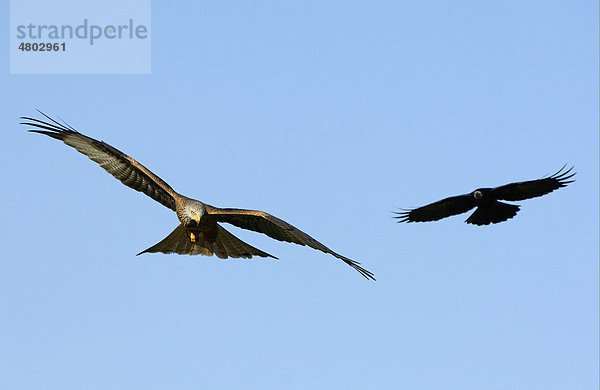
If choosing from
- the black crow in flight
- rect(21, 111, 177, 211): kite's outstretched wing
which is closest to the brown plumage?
rect(21, 111, 177, 211): kite's outstretched wing

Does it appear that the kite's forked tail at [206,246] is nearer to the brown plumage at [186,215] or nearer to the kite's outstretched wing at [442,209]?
the brown plumage at [186,215]

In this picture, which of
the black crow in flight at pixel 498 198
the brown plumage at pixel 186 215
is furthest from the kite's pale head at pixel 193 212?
the black crow in flight at pixel 498 198

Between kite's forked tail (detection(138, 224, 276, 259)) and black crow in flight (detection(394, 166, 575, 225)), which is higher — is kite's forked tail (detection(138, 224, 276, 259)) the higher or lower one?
the lower one

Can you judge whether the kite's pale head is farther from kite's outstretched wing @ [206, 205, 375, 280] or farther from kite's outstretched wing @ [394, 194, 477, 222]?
kite's outstretched wing @ [394, 194, 477, 222]

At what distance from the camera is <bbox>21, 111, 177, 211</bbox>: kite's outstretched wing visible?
15.7 m

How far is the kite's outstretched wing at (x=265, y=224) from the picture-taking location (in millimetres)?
14607

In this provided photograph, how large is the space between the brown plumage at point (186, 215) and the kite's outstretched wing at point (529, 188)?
5.03 meters

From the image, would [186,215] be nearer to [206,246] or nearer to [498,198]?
[206,246]

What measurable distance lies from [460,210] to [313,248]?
6454mm

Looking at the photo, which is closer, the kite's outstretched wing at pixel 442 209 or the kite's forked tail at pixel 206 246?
the kite's forked tail at pixel 206 246

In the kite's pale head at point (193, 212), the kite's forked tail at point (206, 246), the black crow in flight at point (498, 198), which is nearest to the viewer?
the kite's pale head at point (193, 212)

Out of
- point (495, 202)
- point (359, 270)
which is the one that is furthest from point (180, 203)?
point (495, 202)

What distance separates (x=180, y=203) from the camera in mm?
15734

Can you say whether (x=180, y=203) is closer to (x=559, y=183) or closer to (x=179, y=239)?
(x=179, y=239)
